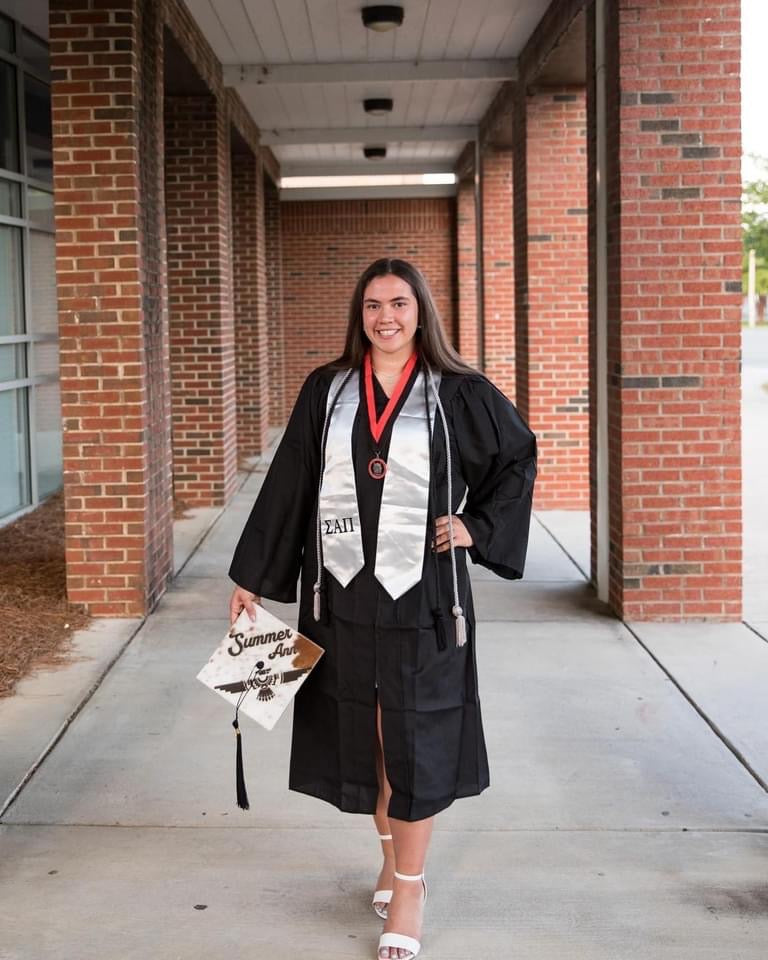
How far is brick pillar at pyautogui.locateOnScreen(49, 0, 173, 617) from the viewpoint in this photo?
6.61 meters

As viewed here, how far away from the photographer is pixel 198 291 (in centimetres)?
1051

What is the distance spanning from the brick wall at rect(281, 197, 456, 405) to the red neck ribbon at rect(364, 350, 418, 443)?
52.2ft

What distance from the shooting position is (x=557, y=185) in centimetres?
1000

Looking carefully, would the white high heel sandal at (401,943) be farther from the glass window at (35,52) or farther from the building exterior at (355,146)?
the glass window at (35,52)

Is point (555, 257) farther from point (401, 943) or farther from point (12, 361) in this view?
point (401, 943)

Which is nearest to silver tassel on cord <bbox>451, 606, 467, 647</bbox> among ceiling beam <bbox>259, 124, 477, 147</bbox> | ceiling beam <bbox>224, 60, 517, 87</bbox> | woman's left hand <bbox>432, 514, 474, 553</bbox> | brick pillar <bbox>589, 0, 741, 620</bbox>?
woman's left hand <bbox>432, 514, 474, 553</bbox>

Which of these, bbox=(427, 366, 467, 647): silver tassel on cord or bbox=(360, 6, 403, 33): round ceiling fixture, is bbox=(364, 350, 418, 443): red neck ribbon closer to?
bbox=(427, 366, 467, 647): silver tassel on cord

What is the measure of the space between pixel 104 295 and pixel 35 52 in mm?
3805

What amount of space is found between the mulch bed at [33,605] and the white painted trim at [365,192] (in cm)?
1070

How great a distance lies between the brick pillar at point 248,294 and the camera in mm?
13672

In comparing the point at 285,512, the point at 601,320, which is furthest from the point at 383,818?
the point at 601,320

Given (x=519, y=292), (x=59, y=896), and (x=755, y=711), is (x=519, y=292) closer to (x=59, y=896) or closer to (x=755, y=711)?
(x=755, y=711)

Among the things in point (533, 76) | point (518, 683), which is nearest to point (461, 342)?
point (533, 76)

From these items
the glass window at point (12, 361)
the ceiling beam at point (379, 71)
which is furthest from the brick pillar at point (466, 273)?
the glass window at point (12, 361)
